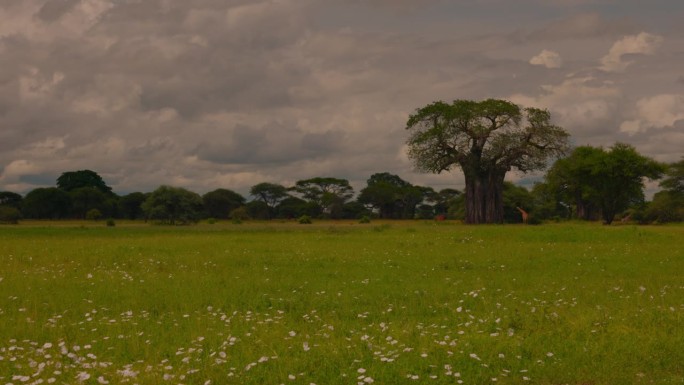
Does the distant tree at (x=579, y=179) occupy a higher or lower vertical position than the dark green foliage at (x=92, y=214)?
higher

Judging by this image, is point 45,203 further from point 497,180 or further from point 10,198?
point 497,180

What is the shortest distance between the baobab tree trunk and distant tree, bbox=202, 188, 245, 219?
216ft

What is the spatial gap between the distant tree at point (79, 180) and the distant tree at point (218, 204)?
888 inches

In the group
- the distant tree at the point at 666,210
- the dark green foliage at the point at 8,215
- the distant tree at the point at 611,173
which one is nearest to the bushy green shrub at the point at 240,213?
the dark green foliage at the point at 8,215

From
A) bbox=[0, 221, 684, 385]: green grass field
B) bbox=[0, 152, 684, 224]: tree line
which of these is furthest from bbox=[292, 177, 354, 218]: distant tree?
bbox=[0, 221, 684, 385]: green grass field

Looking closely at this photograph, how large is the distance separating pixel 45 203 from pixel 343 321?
112 m

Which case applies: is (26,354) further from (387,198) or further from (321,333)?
(387,198)

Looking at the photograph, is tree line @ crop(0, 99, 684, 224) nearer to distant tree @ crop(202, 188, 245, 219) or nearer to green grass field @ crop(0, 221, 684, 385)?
distant tree @ crop(202, 188, 245, 219)

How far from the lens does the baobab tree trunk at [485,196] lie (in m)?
79.2

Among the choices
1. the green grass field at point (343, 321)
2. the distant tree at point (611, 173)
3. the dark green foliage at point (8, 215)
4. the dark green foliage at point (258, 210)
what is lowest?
the green grass field at point (343, 321)

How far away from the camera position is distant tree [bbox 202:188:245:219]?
420 ft

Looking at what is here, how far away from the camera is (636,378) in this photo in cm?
975

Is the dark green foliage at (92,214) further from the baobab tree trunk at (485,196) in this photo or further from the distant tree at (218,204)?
the baobab tree trunk at (485,196)

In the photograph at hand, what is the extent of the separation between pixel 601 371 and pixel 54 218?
121327mm
